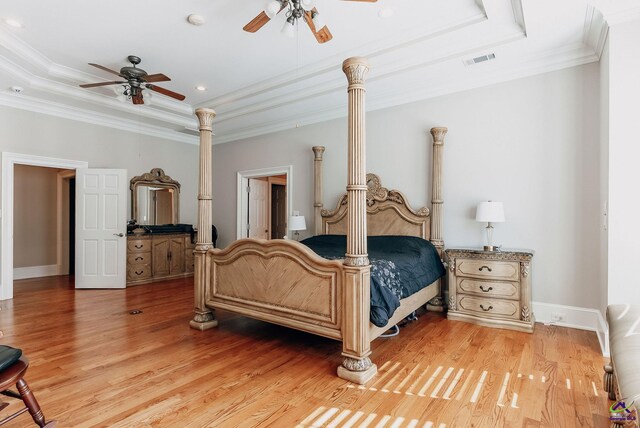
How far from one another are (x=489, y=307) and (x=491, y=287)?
0.69 feet

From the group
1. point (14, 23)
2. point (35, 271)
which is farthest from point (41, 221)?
point (14, 23)

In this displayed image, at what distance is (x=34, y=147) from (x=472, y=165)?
6007 mm

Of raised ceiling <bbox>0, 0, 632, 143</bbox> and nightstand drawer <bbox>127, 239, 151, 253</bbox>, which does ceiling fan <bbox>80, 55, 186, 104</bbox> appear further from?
nightstand drawer <bbox>127, 239, 151, 253</bbox>

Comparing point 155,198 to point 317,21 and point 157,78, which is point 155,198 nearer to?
point 157,78

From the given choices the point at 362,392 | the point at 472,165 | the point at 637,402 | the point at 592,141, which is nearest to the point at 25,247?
the point at 362,392

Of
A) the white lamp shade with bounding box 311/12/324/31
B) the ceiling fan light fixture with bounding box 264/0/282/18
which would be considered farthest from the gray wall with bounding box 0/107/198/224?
the white lamp shade with bounding box 311/12/324/31

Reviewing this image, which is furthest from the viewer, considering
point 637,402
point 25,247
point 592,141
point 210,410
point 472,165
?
point 25,247

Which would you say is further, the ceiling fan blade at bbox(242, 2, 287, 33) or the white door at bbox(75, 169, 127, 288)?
the white door at bbox(75, 169, 127, 288)

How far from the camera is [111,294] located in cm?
505

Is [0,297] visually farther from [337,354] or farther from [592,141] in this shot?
[592,141]

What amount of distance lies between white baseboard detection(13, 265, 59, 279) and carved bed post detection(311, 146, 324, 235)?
5.38m

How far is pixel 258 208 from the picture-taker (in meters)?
7.05

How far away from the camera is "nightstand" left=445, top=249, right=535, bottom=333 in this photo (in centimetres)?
342

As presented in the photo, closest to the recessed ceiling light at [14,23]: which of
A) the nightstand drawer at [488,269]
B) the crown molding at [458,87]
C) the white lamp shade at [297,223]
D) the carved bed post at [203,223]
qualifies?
the carved bed post at [203,223]
